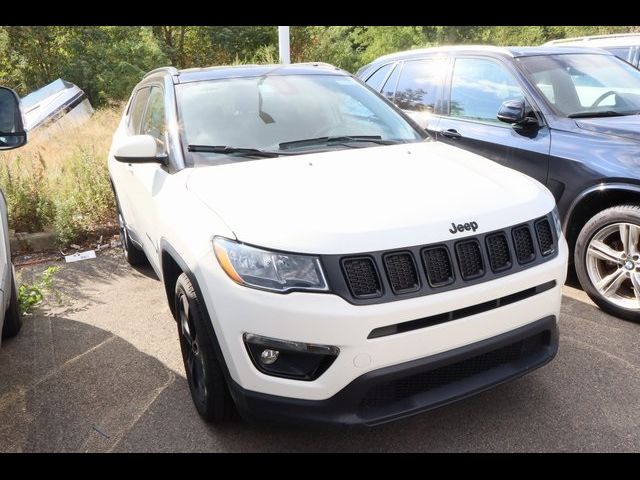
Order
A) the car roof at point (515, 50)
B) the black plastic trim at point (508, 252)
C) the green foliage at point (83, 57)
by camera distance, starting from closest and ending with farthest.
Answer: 1. the black plastic trim at point (508, 252)
2. the car roof at point (515, 50)
3. the green foliage at point (83, 57)

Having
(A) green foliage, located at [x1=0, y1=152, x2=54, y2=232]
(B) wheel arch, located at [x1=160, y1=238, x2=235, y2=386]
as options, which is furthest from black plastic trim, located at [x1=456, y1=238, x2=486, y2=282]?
(A) green foliage, located at [x1=0, y1=152, x2=54, y2=232]

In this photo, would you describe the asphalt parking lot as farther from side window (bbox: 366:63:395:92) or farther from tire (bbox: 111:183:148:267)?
side window (bbox: 366:63:395:92)

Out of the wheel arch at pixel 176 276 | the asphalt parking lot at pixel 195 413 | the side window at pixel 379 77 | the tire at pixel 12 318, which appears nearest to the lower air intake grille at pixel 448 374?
the asphalt parking lot at pixel 195 413

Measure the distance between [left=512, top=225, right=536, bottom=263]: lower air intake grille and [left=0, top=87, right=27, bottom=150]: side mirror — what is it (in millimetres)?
2410

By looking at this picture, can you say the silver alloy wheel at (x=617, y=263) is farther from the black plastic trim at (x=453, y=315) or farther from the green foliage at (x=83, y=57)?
the green foliage at (x=83, y=57)

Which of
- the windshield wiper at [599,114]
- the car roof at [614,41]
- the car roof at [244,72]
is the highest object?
the car roof at [244,72]

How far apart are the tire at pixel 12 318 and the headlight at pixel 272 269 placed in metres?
2.16

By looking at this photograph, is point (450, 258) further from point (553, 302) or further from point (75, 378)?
point (75, 378)

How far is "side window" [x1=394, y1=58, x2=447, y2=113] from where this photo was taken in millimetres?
4945

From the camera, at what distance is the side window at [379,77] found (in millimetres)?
5586

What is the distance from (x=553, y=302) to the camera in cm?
246

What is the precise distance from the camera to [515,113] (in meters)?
3.96

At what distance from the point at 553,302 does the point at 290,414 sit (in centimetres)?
127
